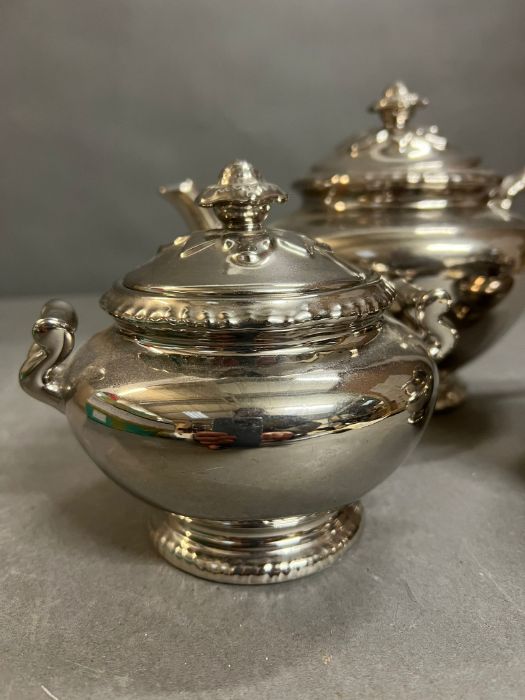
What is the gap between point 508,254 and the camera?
108cm

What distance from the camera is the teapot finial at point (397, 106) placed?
1.12 metres

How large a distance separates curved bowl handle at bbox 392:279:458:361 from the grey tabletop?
9.4 inches

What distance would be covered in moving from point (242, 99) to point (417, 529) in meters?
1.77

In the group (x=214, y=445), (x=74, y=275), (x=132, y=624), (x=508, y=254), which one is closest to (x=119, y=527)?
(x=132, y=624)

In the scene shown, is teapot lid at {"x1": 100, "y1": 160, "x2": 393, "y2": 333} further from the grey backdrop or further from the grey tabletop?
the grey backdrop

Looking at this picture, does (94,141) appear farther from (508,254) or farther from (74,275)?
(508,254)

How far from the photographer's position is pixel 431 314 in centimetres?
84

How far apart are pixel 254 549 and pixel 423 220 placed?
1.89 feet

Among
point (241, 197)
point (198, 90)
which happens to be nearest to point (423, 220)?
point (241, 197)

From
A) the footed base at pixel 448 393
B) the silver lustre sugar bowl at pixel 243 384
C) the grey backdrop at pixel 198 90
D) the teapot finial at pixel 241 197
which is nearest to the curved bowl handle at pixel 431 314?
the silver lustre sugar bowl at pixel 243 384

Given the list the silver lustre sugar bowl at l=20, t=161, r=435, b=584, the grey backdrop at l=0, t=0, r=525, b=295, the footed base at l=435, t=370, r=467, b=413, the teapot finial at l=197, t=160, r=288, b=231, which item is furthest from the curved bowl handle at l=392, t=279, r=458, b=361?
the grey backdrop at l=0, t=0, r=525, b=295

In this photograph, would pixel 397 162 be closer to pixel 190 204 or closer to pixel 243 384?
pixel 190 204

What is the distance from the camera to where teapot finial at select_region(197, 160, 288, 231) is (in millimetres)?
714

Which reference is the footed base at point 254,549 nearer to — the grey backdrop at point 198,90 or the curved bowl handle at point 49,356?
the curved bowl handle at point 49,356
